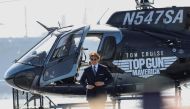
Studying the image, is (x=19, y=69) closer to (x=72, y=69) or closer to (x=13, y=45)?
(x=72, y=69)

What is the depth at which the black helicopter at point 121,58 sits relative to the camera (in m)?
11.1

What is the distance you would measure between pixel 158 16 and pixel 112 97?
227 cm

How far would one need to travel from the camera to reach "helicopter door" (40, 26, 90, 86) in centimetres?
1099

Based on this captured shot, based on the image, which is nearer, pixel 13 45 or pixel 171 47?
pixel 171 47

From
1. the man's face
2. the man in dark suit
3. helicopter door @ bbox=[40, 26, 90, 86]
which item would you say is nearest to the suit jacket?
the man in dark suit

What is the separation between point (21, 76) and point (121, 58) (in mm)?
2372

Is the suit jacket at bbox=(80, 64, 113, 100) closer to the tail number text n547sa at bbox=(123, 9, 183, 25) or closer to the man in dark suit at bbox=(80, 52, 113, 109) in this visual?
the man in dark suit at bbox=(80, 52, 113, 109)

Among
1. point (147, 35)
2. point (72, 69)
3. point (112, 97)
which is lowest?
point (112, 97)

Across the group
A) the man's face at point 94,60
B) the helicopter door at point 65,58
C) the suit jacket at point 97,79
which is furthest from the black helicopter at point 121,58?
the man's face at point 94,60

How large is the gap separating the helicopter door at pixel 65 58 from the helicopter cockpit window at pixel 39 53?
0.21 m

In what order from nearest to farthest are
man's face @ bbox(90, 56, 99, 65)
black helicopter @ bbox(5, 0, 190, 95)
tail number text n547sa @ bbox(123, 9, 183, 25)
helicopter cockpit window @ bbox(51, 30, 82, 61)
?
1. man's face @ bbox(90, 56, 99, 65)
2. black helicopter @ bbox(5, 0, 190, 95)
3. helicopter cockpit window @ bbox(51, 30, 82, 61)
4. tail number text n547sa @ bbox(123, 9, 183, 25)

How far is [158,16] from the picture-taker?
11.6 metres

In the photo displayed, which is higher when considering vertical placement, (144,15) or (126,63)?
(144,15)

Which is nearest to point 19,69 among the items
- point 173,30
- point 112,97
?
point 112,97
